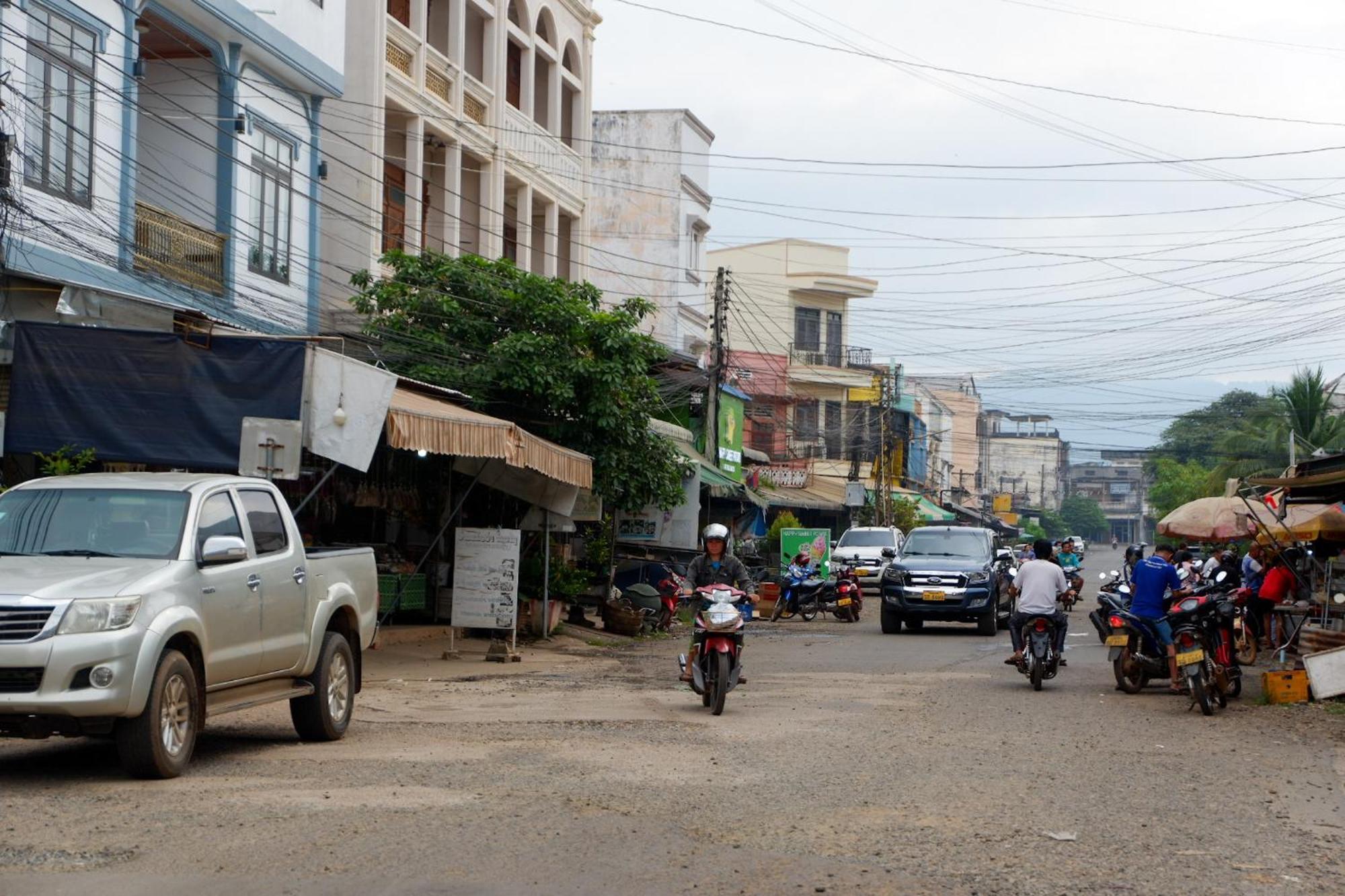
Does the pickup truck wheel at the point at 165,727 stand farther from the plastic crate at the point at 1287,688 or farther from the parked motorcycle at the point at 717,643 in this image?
the plastic crate at the point at 1287,688

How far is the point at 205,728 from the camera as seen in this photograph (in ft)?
38.2

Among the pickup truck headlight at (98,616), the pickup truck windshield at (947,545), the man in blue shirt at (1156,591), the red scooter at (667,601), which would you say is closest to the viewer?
the pickup truck headlight at (98,616)

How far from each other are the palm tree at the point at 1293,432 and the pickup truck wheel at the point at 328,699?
3585cm

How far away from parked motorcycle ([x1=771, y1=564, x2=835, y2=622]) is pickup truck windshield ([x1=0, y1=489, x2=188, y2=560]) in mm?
21833

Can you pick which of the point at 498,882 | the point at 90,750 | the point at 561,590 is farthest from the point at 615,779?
the point at 561,590

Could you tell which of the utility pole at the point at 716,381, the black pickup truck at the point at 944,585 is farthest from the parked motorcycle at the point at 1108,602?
the utility pole at the point at 716,381

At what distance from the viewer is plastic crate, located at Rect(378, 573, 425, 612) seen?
20.1 m

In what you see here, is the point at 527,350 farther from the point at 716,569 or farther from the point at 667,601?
the point at 716,569

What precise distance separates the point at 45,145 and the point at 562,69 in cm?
1941

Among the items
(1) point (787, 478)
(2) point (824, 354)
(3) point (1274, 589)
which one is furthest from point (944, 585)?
(2) point (824, 354)

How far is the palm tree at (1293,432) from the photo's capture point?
44625mm

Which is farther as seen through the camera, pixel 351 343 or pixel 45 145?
pixel 351 343

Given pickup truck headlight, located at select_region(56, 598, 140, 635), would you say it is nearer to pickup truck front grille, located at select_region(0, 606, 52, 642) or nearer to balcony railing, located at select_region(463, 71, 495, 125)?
pickup truck front grille, located at select_region(0, 606, 52, 642)

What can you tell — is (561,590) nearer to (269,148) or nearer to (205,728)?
(269,148)
